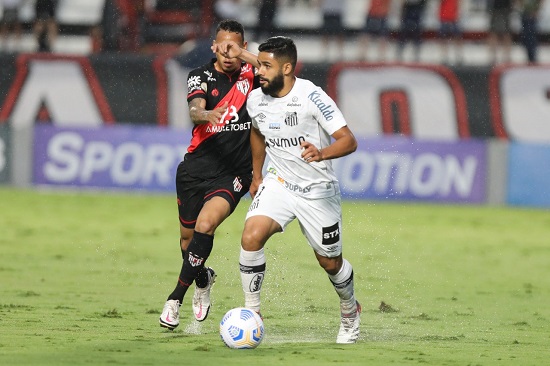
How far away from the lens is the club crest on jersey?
880cm

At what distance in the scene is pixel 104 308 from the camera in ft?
34.7

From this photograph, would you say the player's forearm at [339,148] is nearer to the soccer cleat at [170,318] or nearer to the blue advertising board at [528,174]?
the soccer cleat at [170,318]

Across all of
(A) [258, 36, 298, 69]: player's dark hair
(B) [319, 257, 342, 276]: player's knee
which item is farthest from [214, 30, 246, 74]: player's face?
(B) [319, 257, 342, 276]: player's knee

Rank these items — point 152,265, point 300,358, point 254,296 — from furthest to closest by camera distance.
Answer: point 152,265 → point 254,296 → point 300,358

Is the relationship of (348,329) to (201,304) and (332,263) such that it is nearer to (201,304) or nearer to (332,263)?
(332,263)

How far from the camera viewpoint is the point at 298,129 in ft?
28.9

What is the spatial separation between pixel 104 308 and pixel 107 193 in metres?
12.8

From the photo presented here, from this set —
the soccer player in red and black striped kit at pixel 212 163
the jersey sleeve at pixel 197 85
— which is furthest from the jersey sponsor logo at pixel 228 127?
the jersey sleeve at pixel 197 85

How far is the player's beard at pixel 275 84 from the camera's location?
8.82m

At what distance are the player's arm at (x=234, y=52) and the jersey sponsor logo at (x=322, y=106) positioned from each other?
921 mm

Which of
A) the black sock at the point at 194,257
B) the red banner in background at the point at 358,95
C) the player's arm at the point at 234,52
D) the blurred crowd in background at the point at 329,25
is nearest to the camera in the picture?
the black sock at the point at 194,257

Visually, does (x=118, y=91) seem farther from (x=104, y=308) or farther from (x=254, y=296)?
(x=254, y=296)

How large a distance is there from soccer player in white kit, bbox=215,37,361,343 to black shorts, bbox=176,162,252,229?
779mm

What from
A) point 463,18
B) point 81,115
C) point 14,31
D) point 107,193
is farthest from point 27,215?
point 463,18
